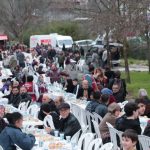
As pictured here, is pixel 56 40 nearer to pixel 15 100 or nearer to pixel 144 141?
pixel 15 100

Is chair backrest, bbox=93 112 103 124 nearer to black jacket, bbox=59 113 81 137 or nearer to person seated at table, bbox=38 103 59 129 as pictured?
person seated at table, bbox=38 103 59 129

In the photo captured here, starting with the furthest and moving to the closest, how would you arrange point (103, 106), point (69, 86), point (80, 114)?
point (69, 86)
point (80, 114)
point (103, 106)

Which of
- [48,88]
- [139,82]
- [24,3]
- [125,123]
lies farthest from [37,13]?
[125,123]

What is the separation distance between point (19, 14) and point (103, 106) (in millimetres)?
45022

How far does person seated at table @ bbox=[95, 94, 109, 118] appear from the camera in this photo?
1471cm

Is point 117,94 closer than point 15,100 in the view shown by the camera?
Yes

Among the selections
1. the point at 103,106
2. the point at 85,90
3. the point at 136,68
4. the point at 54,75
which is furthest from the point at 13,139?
the point at 136,68

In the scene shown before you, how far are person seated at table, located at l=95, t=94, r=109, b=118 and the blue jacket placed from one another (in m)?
3.91

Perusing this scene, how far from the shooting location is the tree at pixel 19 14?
5828cm

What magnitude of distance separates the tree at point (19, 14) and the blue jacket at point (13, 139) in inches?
1861

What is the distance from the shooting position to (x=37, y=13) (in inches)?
2383

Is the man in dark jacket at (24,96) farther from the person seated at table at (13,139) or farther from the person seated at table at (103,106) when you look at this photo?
the person seated at table at (13,139)

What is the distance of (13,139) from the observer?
11.0m

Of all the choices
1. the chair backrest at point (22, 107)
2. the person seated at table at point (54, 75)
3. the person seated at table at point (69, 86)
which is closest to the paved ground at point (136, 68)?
the person seated at table at point (54, 75)
